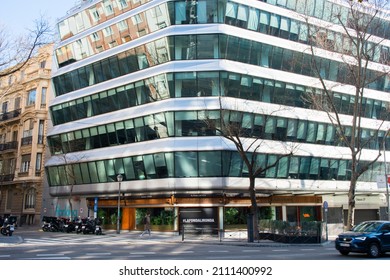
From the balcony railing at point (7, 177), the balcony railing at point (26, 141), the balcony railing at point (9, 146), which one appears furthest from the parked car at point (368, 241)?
the balcony railing at point (9, 146)

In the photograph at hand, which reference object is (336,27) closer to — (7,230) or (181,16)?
(181,16)

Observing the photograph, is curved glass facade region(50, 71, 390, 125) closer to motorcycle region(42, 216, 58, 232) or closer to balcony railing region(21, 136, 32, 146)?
balcony railing region(21, 136, 32, 146)

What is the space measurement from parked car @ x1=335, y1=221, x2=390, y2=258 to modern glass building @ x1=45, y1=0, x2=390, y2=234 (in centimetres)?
1442

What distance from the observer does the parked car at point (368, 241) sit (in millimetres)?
15055

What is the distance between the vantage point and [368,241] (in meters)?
15.1

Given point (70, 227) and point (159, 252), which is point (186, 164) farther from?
point (159, 252)

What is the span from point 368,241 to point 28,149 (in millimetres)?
39762

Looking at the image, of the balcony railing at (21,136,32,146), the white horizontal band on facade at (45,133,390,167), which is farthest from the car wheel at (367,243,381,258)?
the balcony railing at (21,136,32,146)

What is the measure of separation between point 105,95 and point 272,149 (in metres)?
17.3

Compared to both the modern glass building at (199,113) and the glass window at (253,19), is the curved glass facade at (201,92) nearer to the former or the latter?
the modern glass building at (199,113)

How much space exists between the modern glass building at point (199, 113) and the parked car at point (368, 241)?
14417 millimetres

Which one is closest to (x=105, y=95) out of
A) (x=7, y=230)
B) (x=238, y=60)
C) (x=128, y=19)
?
(x=128, y=19)

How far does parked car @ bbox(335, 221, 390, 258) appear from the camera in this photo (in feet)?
49.4

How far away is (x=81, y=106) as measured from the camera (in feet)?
135
